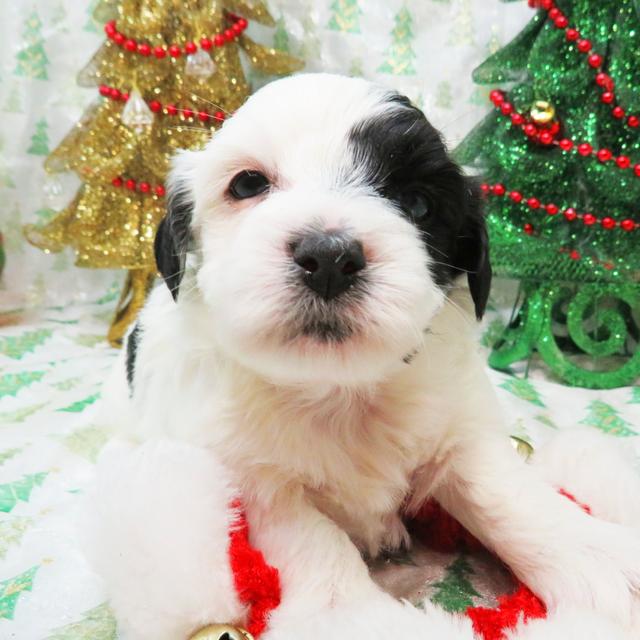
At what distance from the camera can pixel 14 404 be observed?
6.86 feet

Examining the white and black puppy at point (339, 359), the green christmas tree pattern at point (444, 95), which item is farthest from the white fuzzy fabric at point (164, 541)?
the green christmas tree pattern at point (444, 95)

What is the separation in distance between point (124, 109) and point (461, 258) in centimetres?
186

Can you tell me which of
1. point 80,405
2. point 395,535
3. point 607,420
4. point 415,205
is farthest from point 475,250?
point 80,405

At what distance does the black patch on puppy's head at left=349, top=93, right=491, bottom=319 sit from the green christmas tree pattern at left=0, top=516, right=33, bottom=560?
98cm

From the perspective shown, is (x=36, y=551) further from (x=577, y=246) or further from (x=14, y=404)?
(x=577, y=246)

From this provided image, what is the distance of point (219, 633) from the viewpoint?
3.01 ft

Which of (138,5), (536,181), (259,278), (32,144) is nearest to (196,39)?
(138,5)

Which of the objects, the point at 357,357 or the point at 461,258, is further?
the point at 461,258

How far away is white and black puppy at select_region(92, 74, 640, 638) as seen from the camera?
94cm

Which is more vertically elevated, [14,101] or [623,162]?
[623,162]

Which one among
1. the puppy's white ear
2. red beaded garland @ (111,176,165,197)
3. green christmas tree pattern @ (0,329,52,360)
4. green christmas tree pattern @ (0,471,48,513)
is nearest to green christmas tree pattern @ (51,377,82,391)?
green christmas tree pattern @ (0,329,52,360)

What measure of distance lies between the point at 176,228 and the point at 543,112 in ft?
5.01

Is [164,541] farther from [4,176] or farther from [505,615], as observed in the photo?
[4,176]

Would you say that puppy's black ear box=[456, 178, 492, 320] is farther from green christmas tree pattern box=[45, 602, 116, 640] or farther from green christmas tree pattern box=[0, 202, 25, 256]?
green christmas tree pattern box=[0, 202, 25, 256]
